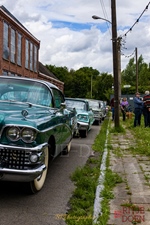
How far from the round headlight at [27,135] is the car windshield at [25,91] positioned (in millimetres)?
1584

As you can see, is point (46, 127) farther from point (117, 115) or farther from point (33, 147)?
point (117, 115)

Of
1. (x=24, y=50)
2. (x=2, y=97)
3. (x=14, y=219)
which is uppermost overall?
(x=24, y=50)

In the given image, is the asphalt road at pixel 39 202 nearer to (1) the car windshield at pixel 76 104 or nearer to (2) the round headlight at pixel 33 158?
(2) the round headlight at pixel 33 158

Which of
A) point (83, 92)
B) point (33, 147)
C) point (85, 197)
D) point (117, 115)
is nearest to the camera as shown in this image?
point (33, 147)

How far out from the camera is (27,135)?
3863 mm

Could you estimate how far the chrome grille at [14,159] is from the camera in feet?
12.4

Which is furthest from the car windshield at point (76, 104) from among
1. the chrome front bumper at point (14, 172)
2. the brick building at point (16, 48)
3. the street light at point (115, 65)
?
the brick building at point (16, 48)

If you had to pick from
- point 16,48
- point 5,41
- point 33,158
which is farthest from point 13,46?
point 33,158

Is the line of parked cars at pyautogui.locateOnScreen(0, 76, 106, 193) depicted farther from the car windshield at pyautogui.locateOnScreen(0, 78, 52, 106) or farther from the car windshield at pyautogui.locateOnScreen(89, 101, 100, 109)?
the car windshield at pyautogui.locateOnScreen(89, 101, 100, 109)

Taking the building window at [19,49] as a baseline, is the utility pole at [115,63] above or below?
below

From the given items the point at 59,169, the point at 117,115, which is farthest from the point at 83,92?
the point at 59,169

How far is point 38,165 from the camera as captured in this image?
3.94 meters

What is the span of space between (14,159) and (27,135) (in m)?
0.33

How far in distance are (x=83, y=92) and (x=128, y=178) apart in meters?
81.0
